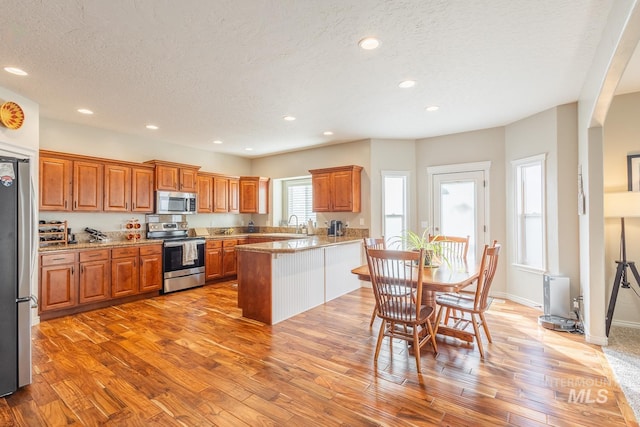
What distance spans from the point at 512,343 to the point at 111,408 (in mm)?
3529

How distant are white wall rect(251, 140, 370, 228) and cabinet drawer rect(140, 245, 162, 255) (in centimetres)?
266

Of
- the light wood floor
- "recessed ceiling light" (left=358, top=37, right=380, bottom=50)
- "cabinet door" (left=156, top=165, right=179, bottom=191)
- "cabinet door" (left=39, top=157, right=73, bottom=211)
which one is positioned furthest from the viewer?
"cabinet door" (left=156, top=165, right=179, bottom=191)

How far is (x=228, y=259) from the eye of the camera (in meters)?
6.11

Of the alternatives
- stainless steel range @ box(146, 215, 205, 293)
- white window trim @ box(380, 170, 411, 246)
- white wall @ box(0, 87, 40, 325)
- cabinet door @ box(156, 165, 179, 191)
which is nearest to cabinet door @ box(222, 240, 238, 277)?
Answer: stainless steel range @ box(146, 215, 205, 293)

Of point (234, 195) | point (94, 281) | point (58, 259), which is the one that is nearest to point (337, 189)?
point (234, 195)

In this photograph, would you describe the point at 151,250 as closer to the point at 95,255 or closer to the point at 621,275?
the point at 95,255

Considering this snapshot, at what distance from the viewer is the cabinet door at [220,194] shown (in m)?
6.25

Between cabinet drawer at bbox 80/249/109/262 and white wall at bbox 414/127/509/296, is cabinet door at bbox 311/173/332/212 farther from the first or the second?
cabinet drawer at bbox 80/249/109/262

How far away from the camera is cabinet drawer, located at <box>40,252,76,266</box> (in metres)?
3.72

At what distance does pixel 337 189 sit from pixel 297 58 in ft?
10.1

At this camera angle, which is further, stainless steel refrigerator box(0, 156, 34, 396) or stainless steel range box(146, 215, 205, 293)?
stainless steel range box(146, 215, 205, 293)

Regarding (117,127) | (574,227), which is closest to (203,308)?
(117,127)

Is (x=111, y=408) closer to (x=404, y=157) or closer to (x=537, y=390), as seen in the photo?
(x=537, y=390)

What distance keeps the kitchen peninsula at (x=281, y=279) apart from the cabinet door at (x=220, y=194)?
2.64m
